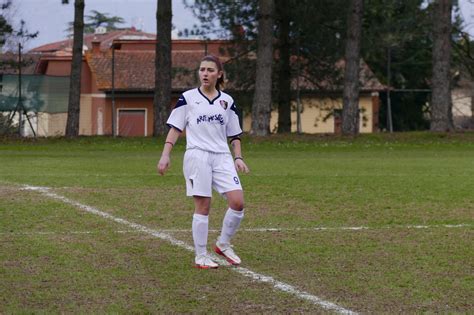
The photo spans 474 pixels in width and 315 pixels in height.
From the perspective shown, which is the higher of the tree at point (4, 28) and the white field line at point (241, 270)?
the tree at point (4, 28)

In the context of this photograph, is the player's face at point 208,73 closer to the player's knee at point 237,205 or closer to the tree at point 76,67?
the player's knee at point 237,205

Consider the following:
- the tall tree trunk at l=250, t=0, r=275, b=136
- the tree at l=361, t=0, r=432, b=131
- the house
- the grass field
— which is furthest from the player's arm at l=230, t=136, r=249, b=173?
the tree at l=361, t=0, r=432, b=131

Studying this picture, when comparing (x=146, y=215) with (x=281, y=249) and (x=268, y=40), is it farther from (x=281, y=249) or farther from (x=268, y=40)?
(x=268, y=40)

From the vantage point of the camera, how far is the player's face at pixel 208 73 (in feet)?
30.6

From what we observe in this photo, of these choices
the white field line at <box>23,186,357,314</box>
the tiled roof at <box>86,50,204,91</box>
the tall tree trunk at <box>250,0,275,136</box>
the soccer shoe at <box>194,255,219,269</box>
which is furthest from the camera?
the tiled roof at <box>86,50,204,91</box>

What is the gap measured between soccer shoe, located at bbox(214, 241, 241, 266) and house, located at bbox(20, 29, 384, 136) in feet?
105

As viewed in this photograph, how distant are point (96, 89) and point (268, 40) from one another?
74.4 ft

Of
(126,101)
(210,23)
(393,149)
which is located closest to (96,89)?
(126,101)

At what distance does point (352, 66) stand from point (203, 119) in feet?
91.7

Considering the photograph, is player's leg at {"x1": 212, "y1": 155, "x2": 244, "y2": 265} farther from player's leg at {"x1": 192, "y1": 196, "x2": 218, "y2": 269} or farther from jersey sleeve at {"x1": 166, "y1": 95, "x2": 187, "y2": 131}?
jersey sleeve at {"x1": 166, "y1": 95, "x2": 187, "y2": 131}

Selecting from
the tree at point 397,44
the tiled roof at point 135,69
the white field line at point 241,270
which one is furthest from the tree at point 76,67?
the white field line at point 241,270

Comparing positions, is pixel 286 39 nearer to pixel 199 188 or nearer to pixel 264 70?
pixel 264 70

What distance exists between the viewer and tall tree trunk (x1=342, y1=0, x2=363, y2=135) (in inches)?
1442

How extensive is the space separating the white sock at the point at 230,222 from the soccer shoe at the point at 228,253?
45 millimetres
